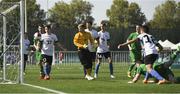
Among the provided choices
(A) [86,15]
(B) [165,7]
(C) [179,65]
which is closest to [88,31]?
(C) [179,65]

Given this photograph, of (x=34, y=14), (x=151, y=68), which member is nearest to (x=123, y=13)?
(x=34, y=14)

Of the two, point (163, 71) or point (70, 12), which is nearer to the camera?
point (163, 71)

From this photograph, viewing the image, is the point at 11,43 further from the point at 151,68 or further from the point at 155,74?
the point at 155,74

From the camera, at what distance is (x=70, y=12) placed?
3615 inches

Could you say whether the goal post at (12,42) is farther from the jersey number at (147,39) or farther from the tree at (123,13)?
the tree at (123,13)

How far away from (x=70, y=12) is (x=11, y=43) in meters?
74.5

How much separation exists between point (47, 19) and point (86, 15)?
642cm

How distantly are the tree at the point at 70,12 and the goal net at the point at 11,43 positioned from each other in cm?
7048

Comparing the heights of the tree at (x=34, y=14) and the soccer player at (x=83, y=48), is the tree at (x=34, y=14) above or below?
above

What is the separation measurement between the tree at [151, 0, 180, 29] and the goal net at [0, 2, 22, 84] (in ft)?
245

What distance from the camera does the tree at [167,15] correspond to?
94312 mm

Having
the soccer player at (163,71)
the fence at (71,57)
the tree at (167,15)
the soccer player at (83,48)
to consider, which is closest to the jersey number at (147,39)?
the soccer player at (163,71)

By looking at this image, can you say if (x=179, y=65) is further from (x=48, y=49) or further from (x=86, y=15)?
(x=86, y=15)

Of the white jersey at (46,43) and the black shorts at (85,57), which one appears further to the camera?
the white jersey at (46,43)
